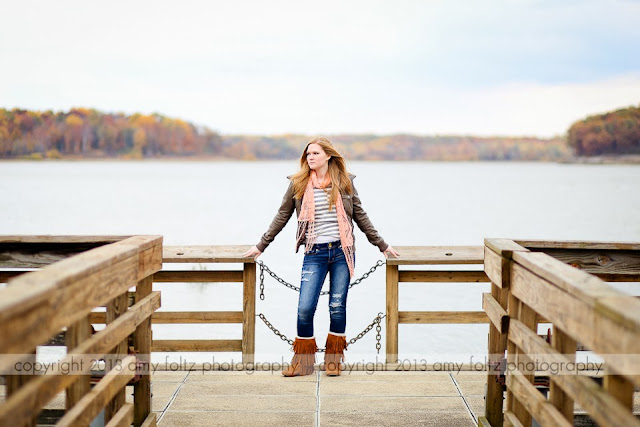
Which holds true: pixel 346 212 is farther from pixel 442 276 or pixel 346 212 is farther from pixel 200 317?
pixel 200 317

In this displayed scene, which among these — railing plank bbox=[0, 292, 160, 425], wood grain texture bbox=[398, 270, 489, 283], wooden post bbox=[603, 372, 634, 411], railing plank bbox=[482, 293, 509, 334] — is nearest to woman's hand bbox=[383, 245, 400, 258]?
wood grain texture bbox=[398, 270, 489, 283]

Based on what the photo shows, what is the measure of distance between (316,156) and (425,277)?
4.27ft

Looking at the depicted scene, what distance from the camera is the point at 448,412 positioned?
14.8ft

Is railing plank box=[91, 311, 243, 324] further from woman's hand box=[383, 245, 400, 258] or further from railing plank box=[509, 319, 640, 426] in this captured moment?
railing plank box=[509, 319, 640, 426]

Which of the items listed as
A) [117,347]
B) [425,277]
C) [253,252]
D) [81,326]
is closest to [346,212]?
[253,252]

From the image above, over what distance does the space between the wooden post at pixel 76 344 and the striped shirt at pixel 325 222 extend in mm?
2566

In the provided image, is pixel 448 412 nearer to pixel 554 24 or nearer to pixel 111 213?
pixel 111 213

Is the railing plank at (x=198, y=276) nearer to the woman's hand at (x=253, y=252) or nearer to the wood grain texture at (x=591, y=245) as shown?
the woman's hand at (x=253, y=252)

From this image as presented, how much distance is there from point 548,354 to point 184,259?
119 inches

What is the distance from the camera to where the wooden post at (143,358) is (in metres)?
3.80

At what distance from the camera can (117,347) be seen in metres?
3.39

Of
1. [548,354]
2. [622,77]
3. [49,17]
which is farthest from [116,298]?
[622,77]

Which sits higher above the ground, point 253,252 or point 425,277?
point 253,252

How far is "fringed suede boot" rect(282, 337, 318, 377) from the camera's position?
5273 mm
